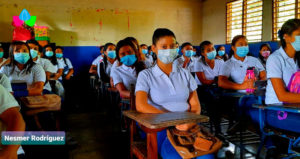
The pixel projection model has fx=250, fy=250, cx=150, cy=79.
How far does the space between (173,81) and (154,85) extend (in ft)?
0.49

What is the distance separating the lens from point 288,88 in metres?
2.01

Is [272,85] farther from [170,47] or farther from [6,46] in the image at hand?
[6,46]

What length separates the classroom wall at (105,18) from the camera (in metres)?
7.38

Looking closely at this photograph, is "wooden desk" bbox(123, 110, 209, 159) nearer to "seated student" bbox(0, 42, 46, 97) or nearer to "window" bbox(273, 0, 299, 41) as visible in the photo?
"seated student" bbox(0, 42, 46, 97)

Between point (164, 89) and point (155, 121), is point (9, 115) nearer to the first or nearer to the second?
point (155, 121)

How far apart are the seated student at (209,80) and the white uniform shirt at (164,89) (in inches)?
50.9

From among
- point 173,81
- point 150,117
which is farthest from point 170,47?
point 150,117

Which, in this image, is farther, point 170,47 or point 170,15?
point 170,15

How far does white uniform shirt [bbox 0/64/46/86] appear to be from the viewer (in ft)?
10.0

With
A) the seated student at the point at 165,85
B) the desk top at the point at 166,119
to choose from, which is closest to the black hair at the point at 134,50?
the seated student at the point at 165,85

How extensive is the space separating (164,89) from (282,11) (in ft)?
17.5

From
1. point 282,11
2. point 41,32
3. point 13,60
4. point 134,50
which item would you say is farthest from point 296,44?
point 41,32

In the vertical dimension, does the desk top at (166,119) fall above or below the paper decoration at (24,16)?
below

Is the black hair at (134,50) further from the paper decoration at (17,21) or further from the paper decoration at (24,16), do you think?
the paper decoration at (17,21)
